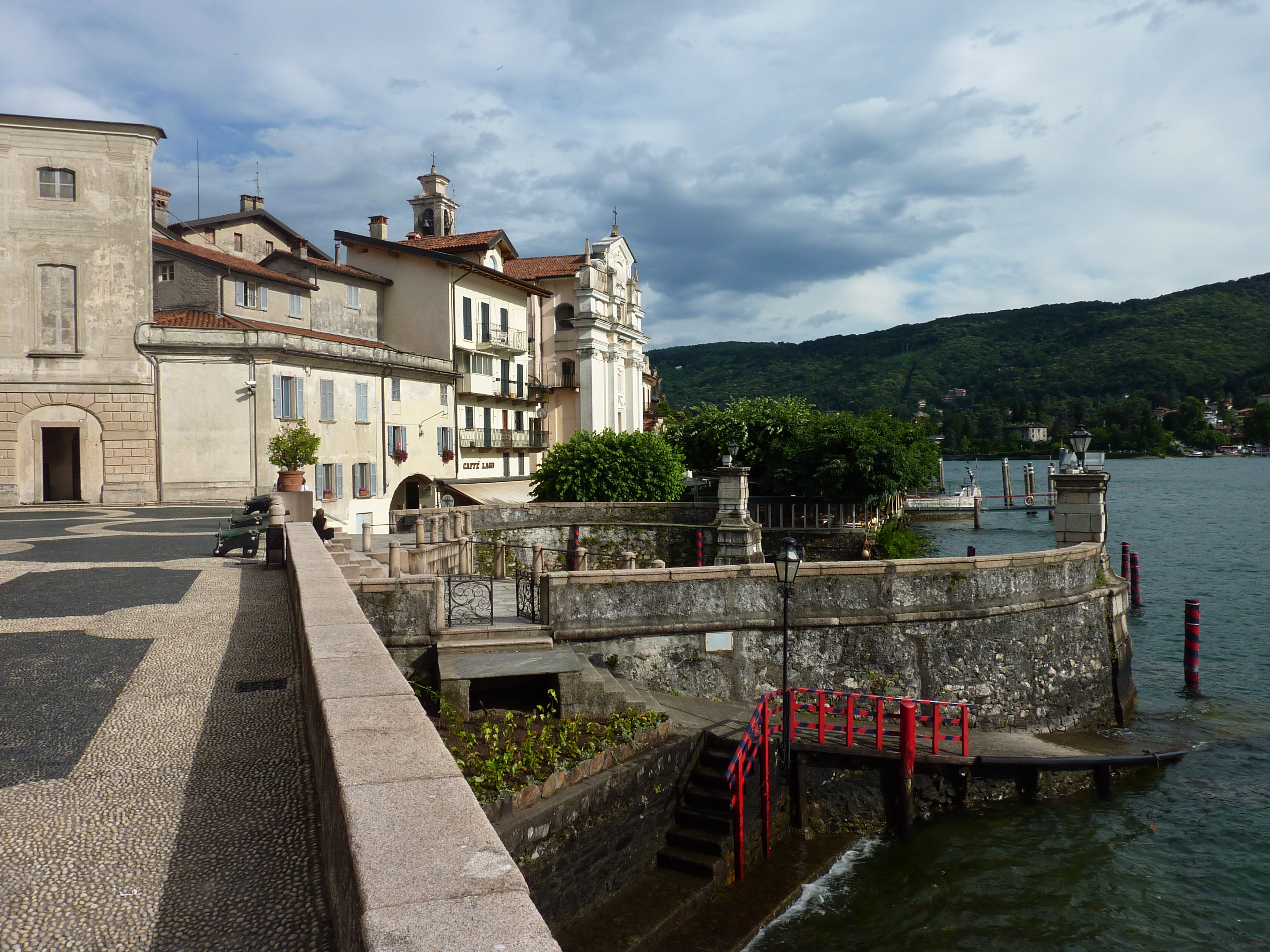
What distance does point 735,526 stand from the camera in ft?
84.8

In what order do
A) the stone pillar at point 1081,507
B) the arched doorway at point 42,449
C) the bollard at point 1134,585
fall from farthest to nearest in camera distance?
the bollard at point 1134,585 → the arched doorway at point 42,449 → the stone pillar at point 1081,507

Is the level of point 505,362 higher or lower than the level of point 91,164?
lower

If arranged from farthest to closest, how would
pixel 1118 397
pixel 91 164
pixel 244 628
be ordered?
1. pixel 1118 397
2. pixel 91 164
3. pixel 244 628

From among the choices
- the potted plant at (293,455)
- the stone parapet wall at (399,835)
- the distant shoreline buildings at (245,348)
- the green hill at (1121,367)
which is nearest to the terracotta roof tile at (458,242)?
the distant shoreline buildings at (245,348)

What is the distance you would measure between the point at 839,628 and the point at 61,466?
94.7 feet

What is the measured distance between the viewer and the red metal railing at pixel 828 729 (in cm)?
1299

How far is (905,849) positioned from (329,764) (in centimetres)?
1259

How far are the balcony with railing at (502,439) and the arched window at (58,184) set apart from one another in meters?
19.0

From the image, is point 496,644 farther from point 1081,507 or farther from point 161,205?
point 161,205

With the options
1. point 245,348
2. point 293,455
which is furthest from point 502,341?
point 293,455

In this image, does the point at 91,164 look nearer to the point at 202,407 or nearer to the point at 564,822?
Answer: the point at 202,407

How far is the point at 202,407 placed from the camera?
29.3 metres

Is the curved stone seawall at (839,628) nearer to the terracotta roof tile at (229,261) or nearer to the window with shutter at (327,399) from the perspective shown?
the window with shutter at (327,399)

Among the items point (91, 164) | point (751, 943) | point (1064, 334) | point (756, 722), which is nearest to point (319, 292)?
point (91, 164)
